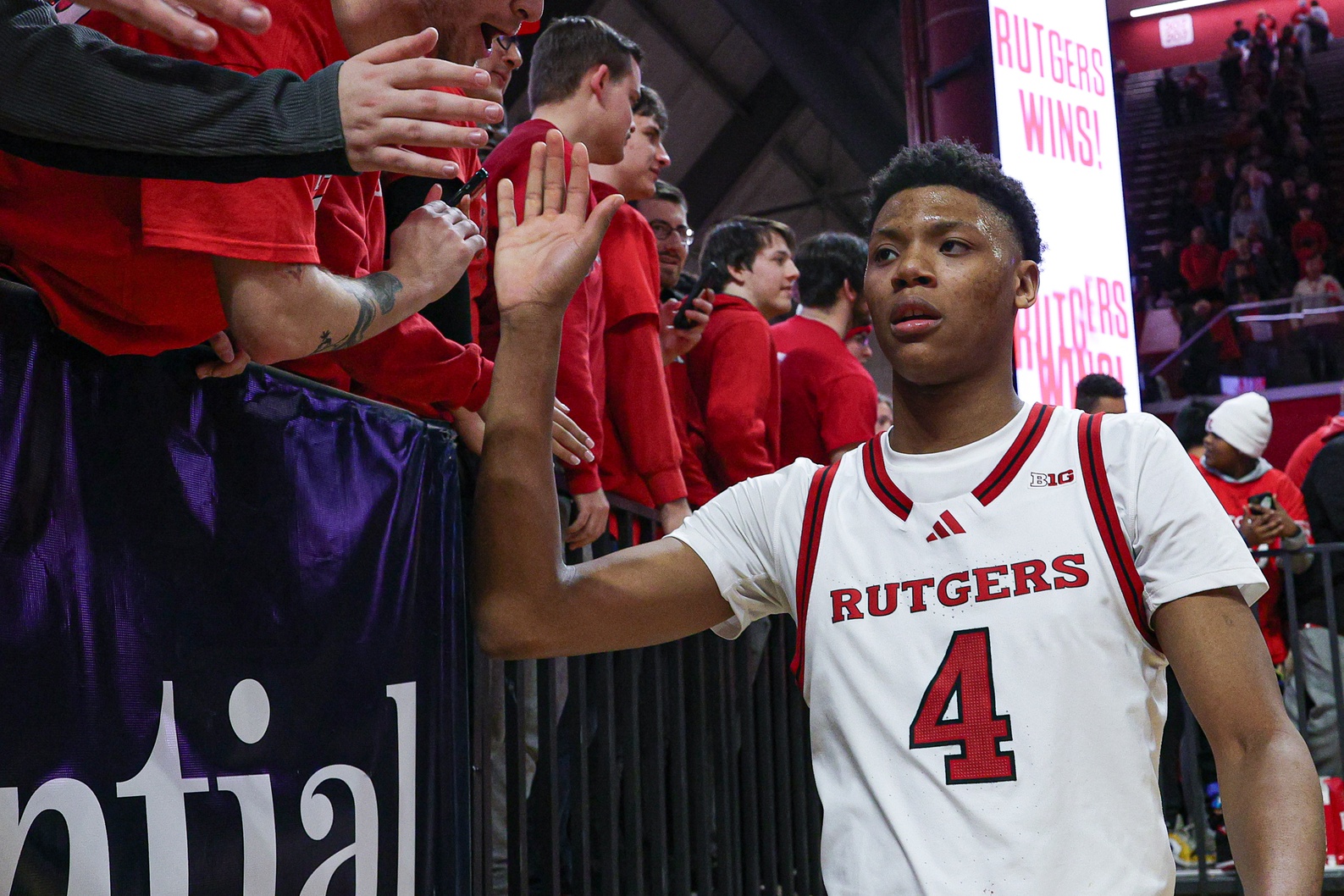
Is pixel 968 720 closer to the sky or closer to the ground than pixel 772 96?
closer to the ground

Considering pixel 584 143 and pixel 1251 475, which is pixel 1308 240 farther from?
pixel 584 143

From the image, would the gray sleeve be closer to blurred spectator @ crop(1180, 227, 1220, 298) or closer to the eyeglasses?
the eyeglasses

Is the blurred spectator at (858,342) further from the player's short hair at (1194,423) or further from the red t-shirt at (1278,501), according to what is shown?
the player's short hair at (1194,423)

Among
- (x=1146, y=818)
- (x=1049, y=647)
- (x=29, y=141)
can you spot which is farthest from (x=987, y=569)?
(x=29, y=141)

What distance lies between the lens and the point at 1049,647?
75.4 inches

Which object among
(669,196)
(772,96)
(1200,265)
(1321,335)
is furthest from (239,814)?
(1200,265)

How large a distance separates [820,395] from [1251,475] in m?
2.90

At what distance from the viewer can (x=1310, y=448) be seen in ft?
23.4

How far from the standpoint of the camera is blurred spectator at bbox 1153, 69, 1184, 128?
1933cm

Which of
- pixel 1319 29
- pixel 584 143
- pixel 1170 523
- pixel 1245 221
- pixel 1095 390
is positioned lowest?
pixel 1170 523

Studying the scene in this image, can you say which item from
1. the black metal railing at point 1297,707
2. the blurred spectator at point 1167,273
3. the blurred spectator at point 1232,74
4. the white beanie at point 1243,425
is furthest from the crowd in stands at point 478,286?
the blurred spectator at point 1232,74

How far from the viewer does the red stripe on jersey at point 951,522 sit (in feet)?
6.69

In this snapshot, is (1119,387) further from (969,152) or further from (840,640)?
(840,640)

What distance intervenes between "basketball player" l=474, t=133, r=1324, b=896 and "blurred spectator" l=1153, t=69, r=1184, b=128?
1878cm
